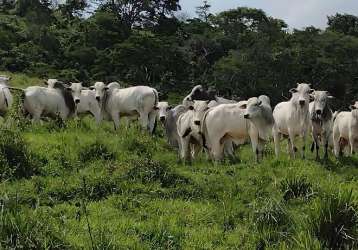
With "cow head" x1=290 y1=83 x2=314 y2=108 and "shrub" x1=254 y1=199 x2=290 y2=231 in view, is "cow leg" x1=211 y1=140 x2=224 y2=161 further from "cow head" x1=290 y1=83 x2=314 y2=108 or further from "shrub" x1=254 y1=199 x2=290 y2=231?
"shrub" x1=254 y1=199 x2=290 y2=231

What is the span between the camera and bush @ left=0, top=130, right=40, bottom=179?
34.6 ft

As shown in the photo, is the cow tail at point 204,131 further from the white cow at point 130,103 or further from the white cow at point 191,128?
the white cow at point 130,103

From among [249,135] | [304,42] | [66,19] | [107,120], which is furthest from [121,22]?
[249,135]

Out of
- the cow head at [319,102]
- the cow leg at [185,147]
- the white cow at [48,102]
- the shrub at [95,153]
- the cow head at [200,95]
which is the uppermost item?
the cow head at [319,102]

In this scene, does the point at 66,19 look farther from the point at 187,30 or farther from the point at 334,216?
the point at 334,216

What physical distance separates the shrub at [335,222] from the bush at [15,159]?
524 centimetres

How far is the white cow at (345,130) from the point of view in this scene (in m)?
16.3

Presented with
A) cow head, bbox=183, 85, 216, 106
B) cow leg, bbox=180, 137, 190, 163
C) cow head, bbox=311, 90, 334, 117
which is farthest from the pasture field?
cow head, bbox=183, 85, 216, 106

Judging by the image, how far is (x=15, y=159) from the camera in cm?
1086

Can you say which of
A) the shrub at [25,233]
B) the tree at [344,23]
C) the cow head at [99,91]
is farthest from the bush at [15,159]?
the tree at [344,23]

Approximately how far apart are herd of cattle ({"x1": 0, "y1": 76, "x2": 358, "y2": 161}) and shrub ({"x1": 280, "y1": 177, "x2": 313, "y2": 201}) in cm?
348

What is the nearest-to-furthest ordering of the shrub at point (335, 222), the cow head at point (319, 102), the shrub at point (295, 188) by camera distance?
the shrub at point (335, 222) → the shrub at point (295, 188) → the cow head at point (319, 102)

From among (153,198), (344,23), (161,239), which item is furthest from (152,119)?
(344,23)

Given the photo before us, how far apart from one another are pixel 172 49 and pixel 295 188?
1539 inches
